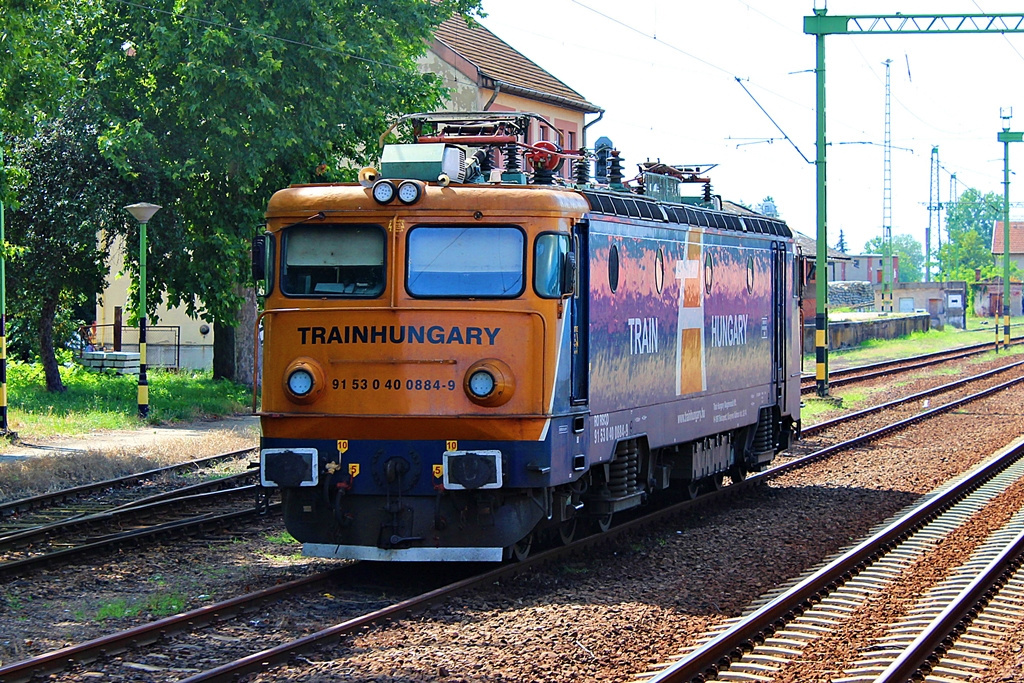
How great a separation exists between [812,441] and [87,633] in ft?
48.7

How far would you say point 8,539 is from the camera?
468 inches

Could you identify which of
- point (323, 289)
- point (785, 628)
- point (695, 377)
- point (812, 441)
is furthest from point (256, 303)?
point (785, 628)

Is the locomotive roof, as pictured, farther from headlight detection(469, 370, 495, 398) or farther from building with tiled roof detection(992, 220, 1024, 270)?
building with tiled roof detection(992, 220, 1024, 270)

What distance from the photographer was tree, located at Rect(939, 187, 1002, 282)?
10000 centimetres

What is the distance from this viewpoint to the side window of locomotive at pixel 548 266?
10.4 metres

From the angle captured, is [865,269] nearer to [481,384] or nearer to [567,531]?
[567,531]

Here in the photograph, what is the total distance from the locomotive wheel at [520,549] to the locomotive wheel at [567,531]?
1.96 feet

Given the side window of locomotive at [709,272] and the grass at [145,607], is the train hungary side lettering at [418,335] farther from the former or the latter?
the side window of locomotive at [709,272]

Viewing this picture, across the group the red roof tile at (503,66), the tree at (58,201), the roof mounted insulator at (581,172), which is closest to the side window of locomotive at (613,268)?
the roof mounted insulator at (581,172)

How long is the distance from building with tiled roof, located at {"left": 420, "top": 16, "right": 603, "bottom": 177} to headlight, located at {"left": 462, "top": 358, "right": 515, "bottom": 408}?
26381 millimetres

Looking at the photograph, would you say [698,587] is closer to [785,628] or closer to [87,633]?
[785,628]

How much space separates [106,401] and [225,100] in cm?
588

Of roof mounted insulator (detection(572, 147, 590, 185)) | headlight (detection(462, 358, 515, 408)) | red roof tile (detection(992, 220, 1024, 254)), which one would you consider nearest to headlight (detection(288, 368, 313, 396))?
headlight (detection(462, 358, 515, 408))

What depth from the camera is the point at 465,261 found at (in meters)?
10.5
